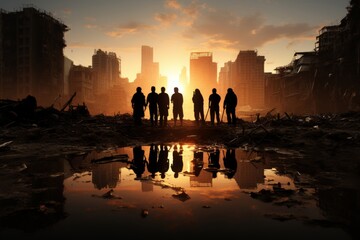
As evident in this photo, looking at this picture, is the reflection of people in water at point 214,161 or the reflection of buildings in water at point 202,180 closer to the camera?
the reflection of buildings in water at point 202,180

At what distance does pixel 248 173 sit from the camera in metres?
6.17

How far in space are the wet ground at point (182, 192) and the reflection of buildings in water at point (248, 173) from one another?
0.9 inches

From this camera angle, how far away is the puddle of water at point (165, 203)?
318 cm

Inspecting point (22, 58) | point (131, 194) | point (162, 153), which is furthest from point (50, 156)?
point (22, 58)

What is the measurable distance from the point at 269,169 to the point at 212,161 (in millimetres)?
1659

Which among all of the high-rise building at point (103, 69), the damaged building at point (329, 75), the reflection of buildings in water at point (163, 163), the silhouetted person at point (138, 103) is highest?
the high-rise building at point (103, 69)

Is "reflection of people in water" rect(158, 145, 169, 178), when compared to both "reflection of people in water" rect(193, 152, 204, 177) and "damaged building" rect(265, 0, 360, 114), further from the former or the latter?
"damaged building" rect(265, 0, 360, 114)

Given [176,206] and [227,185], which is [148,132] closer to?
[227,185]

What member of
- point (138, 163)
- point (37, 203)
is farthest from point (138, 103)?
point (37, 203)

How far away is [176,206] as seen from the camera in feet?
13.1

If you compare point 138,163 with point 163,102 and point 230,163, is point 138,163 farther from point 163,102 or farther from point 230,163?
point 163,102

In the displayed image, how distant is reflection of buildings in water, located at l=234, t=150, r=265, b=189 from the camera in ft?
17.5

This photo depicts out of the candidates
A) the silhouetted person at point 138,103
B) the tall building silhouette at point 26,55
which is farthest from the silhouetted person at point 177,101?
the tall building silhouette at point 26,55

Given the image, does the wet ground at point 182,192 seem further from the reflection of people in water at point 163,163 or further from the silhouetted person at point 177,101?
the silhouetted person at point 177,101
